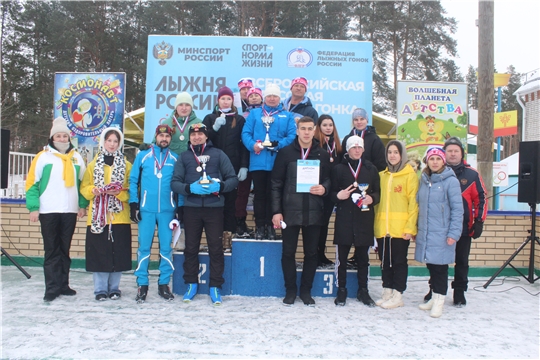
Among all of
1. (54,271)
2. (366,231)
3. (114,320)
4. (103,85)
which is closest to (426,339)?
(366,231)

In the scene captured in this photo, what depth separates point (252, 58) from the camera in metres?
6.52

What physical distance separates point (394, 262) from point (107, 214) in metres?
3.15

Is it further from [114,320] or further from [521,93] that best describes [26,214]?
[521,93]

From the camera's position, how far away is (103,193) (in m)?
4.40

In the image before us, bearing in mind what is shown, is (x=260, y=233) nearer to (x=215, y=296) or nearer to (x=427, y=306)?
(x=215, y=296)

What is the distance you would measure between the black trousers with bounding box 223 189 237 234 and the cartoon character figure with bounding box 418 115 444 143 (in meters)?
3.39

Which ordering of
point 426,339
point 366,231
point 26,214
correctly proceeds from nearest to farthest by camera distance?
point 426,339 → point 366,231 → point 26,214

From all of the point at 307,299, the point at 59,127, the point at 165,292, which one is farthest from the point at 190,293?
the point at 59,127

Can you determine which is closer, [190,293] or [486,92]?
[190,293]

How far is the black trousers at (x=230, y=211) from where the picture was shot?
16.2ft

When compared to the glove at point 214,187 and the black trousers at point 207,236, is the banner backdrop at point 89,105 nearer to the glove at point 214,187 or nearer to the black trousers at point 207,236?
the black trousers at point 207,236

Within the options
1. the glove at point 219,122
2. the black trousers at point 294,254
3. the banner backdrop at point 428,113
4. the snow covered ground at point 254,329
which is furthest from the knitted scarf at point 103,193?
the banner backdrop at point 428,113

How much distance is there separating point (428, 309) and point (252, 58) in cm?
441

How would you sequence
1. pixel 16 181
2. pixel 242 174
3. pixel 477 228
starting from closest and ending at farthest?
1. pixel 477 228
2. pixel 242 174
3. pixel 16 181
